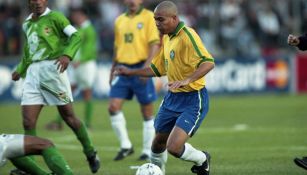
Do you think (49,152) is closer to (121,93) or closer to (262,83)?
(121,93)

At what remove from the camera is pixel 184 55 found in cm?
1046

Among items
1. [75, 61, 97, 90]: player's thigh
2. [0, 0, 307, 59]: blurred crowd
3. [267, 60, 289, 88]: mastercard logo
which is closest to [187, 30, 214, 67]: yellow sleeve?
[75, 61, 97, 90]: player's thigh

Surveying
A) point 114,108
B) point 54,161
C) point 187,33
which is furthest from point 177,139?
point 114,108

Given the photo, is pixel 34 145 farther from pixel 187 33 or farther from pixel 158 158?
pixel 187 33

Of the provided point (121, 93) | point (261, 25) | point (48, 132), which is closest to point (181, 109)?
point (121, 93)

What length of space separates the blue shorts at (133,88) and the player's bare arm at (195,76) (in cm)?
393

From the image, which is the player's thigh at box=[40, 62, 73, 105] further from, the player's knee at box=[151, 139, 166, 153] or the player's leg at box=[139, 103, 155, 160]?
the player's leg at box=[139, 103, 155, 160]

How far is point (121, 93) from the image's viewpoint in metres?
14.1

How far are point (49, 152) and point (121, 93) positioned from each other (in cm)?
468

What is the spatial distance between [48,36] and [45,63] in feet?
1.37

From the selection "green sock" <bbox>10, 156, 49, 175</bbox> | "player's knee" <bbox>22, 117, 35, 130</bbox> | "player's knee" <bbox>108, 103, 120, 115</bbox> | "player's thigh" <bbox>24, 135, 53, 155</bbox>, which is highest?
"player's thigh" <bbox>24, 135, 53, 155</bbox>

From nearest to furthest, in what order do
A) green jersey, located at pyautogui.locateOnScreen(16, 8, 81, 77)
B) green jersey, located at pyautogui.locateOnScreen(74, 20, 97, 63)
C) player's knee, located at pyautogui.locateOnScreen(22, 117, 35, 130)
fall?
player's knee, located at pyautogui.locateOnScreen(22, 117, 35, 130), green jersey, located at pyautogui.locateOnScreen(16, 8, 81, 77), green jersey, located at pyautogui.locateOnScreen(74, 20, 97, 63)

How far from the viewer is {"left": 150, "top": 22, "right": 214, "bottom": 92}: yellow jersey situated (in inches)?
407

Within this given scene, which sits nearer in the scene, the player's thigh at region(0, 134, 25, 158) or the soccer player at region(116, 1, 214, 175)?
the player's thigh at region(0, 134, 25, 158)
